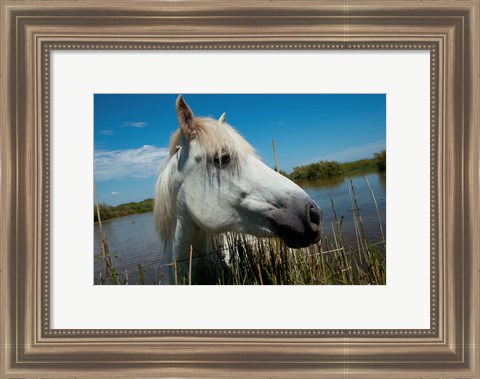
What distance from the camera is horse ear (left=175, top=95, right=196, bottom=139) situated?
1.25m

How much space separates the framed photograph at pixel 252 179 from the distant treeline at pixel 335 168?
0.04 m

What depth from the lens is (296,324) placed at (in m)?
1.20

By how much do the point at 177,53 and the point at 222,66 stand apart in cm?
21

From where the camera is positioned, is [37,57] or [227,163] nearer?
[37,57]

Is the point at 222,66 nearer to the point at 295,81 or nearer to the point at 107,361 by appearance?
the point at 295,81

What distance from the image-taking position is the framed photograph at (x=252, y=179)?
3.95ft

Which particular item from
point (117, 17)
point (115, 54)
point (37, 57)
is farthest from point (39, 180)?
point (117, 17)

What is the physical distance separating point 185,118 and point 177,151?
0.68 ft

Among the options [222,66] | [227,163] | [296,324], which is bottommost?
[296,324]

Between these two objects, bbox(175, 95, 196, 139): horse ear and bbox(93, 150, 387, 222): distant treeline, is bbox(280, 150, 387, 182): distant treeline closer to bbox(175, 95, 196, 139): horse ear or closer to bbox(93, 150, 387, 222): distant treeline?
bbox(93, 150, 387, 222): distant treeline

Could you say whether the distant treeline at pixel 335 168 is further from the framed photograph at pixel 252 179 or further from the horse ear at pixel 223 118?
A: the horse ear at pixel 223 118

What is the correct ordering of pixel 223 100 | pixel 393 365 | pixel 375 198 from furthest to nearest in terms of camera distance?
pixel 375 198
pixel 223 100
pixel 393 365

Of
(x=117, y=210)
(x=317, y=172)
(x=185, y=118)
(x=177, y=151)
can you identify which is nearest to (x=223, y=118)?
(x=185, y=118)

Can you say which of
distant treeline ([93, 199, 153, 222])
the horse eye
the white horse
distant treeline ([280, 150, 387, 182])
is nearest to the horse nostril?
the white horse
